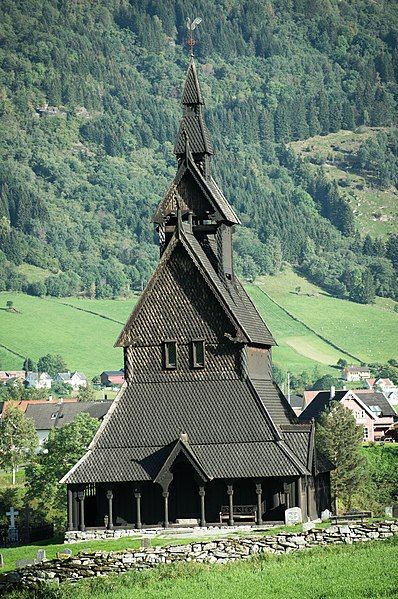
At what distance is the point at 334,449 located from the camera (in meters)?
87.4

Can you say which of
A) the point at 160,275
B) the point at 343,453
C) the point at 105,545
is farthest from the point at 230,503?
the point at 343,453

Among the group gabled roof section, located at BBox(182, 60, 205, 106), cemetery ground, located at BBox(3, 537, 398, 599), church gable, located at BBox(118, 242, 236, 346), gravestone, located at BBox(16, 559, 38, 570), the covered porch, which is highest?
gabled roof section, located at BBox(182, 60, 205, 106)

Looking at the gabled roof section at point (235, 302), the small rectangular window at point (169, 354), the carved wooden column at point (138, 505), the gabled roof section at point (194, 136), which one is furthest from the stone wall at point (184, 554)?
the gabled roof section at point (194, 136)

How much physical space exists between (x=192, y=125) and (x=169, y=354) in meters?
10.6

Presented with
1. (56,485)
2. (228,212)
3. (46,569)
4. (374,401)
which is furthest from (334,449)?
(374,401)

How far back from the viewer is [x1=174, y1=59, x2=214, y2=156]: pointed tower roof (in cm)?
7006

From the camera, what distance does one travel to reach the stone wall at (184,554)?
47812mm

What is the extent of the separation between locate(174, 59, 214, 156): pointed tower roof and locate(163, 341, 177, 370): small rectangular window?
8.73 m

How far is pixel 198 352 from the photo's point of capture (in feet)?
218

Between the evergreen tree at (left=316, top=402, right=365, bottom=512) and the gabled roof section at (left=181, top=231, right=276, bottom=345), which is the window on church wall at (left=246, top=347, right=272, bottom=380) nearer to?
the gabled roof section at (left=181, top=231, right=276, bottom=345)

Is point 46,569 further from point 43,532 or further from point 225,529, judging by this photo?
point 43,532

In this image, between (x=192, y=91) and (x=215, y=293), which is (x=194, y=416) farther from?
(x=192, y=91)

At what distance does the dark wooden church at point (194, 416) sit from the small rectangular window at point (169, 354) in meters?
0.07

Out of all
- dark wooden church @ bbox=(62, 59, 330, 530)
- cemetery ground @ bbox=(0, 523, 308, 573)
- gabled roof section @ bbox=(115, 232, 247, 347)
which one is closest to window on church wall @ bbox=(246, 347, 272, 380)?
dark wooden church @ bbox=(62, 59, 330, 530)
